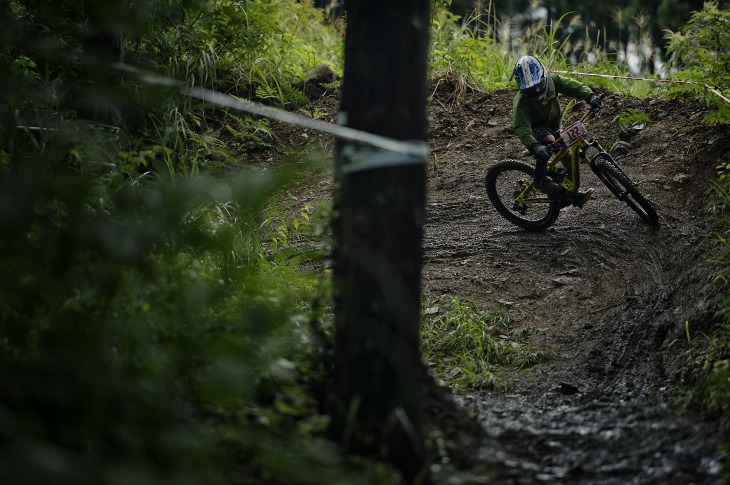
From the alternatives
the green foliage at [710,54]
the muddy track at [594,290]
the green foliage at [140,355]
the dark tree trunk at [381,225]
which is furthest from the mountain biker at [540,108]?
the dark tree trunk at [381,225]

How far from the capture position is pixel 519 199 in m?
7.45

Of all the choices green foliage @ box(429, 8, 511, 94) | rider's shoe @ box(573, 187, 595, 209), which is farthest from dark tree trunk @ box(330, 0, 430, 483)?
green foliage @ box(429, 8, 511, 94)

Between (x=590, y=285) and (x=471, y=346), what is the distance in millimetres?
1352

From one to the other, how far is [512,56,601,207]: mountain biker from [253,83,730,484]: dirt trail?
71 cm

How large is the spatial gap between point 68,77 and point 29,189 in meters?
6.27

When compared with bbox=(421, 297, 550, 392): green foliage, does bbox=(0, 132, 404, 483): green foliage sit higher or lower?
higher

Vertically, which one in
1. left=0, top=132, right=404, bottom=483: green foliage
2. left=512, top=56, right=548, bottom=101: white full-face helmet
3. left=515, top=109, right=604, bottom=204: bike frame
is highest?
left=512, top=56, right=548, bottom=101: white full-face helmet

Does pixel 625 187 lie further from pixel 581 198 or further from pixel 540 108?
pixel 540 108

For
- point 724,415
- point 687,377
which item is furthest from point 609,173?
point 724,415

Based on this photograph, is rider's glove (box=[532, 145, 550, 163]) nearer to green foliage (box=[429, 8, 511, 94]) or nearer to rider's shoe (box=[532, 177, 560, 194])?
rider's shoe (box=[532, 177, 560, 194])

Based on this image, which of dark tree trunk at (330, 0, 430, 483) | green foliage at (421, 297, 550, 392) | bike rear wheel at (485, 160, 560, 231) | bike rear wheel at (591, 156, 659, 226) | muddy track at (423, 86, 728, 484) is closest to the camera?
dark tree trunk at (330, 0, 430, 483)

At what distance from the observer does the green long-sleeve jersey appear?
7051 millimetres

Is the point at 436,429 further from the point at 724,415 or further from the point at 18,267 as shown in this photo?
the point at 18,267

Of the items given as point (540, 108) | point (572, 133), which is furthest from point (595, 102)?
point (540, 108)
